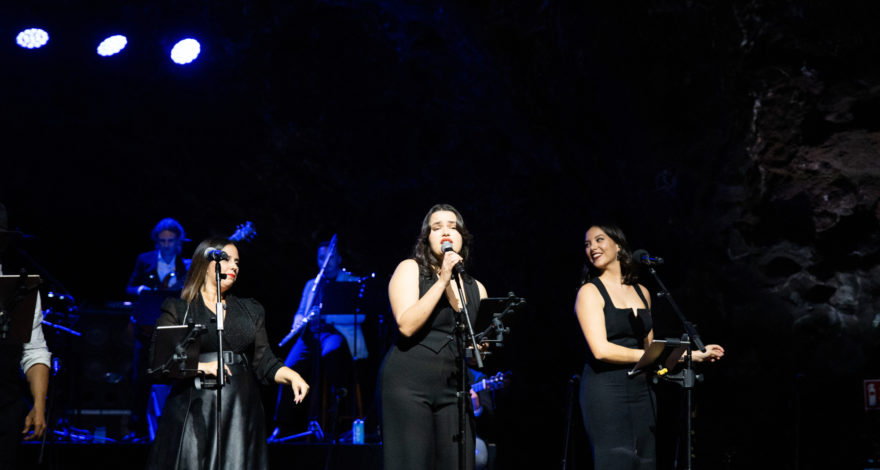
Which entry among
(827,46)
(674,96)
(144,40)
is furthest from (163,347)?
(144,40)

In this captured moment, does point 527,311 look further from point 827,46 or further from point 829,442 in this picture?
point 827,46

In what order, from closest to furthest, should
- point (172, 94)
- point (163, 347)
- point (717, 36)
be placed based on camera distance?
point (163, 347) < point (717, 36) < point (172, 94)

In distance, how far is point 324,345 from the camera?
28.6 feet

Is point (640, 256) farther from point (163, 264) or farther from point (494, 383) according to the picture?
point (163, 264)

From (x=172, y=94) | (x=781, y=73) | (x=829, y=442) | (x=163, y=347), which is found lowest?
(x=829, y=442)

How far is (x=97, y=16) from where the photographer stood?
10.0 metres

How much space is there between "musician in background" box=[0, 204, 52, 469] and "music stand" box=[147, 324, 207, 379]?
2.03 ft

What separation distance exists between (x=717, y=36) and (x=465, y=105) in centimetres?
347

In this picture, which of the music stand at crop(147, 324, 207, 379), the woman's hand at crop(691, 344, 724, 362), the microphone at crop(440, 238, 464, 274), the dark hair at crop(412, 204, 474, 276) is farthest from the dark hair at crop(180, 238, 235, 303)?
the woman's hand at crop(691, 344, 724, 362)

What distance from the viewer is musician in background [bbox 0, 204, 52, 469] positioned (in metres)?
3.44

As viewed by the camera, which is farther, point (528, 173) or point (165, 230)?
point (528, 173)

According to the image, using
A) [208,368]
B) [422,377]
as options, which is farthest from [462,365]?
[208,368]

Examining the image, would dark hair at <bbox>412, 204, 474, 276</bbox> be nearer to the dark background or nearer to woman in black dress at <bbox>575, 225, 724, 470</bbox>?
woman in black dress at <bbox>575, 225, 724, 470</bbox>

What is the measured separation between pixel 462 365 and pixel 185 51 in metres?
7.74
